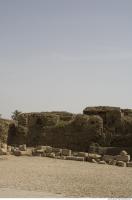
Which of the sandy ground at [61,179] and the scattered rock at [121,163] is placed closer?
the sandy ground at [61,179]

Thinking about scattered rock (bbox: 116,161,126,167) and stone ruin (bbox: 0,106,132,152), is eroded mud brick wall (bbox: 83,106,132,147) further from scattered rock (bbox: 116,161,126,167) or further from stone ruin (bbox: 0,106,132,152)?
scattered rock (bbox: 116,161,126,167)

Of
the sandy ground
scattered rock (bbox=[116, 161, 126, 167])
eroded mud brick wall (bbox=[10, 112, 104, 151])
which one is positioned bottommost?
the sandy ground

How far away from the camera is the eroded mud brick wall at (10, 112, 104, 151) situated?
25141mm

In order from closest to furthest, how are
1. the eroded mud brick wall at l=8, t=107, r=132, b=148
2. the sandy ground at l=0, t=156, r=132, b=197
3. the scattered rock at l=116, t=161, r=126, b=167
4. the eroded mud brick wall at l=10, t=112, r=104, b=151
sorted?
the sandy ground at l=0, t=156, r=132, b=197, the scattered rock at l=116, t=161, r=126, b=167, the eroded mud brick wall at l=8, t=107, r=132, b=148, the eroded mud brick wall at l=10, t=112, r=104, b=151

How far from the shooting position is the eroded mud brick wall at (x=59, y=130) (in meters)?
25.1

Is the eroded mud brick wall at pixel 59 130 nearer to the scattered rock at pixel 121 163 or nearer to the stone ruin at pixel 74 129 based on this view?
the stone ruin at pixel 74 129

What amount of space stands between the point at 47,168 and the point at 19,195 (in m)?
6.85

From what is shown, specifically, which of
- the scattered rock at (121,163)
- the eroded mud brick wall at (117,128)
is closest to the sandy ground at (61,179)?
the scattered rock at (121,163)

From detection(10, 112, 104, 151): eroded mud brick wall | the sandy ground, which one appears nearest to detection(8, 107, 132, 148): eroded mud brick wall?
detection(10, 112, 104, 151): eroded mud brick wall

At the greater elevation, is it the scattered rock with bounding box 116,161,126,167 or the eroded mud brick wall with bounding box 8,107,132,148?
the eroded mud brick wall with bounding box 8,107,132,148

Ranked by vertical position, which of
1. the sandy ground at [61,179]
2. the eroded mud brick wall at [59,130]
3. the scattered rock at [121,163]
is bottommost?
the sandy ground at [61,179]

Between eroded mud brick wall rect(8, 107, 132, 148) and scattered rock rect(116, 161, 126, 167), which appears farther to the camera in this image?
eroded mud brick wall rect(8, 107, 132, 148)

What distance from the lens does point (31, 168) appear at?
57.7 ft

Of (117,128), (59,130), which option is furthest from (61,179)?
(59,130)
